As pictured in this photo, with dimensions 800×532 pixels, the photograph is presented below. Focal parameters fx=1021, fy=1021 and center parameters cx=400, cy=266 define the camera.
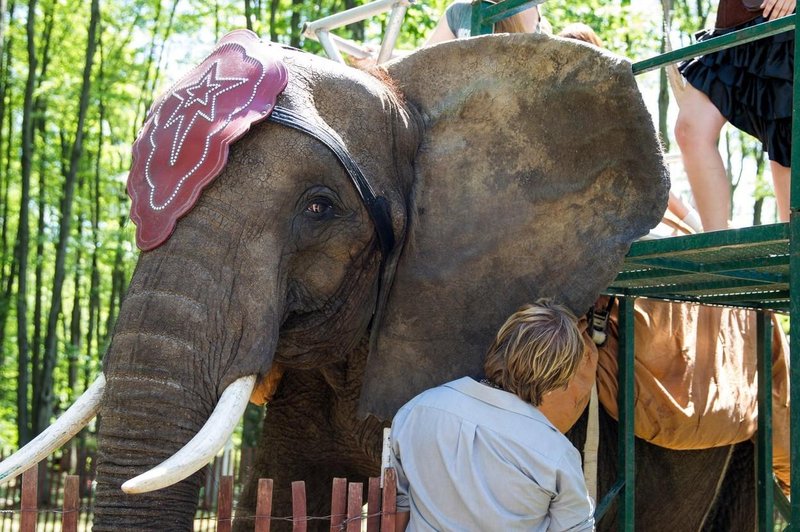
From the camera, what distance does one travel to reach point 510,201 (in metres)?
3.96

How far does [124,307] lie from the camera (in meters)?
3.21

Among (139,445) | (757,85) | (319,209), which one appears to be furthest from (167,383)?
(757,85)

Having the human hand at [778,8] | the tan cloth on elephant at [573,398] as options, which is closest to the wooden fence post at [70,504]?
the tan cloth on elephant at [573,398]

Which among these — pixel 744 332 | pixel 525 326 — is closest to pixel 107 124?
pixel 744 332

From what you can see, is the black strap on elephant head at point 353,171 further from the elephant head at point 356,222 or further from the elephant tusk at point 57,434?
the elephant tusk at point 57,434

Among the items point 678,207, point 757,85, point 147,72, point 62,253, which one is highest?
point 147,72

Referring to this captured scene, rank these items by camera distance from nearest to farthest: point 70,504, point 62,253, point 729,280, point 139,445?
point 70,504 < point 139,445 < point 729,280 < point 62,253

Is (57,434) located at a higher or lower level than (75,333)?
lower

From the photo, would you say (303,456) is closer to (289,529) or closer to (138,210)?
(289,529)

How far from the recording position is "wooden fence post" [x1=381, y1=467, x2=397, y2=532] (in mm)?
2939

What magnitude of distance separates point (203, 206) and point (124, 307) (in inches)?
16.2

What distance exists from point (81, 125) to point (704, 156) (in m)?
16.8

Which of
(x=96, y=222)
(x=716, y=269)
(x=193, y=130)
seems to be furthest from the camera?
(x=96, y=222)

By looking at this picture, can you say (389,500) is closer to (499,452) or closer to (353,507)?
(353,507)
